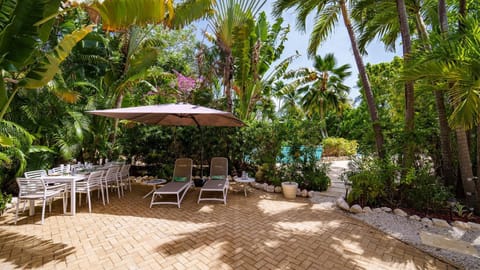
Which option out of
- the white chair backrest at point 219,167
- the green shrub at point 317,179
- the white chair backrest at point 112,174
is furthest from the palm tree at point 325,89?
the white chair backrest at point 112,174

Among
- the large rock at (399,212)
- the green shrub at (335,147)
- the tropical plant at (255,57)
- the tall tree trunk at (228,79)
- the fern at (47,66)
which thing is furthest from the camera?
the green shrub at (335,147)

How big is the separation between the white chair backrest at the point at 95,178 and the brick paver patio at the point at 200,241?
663 millimetres

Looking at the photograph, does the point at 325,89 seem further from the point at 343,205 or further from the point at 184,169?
the point at 184,169

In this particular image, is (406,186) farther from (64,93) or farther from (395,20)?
(64,93)

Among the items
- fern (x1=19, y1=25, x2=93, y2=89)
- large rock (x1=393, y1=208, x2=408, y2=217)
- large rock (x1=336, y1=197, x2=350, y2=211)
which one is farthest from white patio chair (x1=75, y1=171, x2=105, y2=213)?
large rock (x1=393, y1=208, x2=408, y2=217)

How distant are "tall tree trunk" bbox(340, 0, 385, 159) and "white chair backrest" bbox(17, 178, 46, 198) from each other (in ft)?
27.4

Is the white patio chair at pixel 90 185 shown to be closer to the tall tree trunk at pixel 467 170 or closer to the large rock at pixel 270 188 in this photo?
the large rock at pixel 270 188

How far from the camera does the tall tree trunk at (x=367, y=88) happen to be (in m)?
5.82

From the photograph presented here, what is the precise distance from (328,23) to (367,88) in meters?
2.71

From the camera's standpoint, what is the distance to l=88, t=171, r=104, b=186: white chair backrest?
5290 mm

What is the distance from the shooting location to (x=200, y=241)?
3641 millimetres

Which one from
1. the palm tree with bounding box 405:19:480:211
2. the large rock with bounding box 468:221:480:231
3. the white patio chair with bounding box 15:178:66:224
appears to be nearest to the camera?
the palm tree with bounding box 405:19:480:211

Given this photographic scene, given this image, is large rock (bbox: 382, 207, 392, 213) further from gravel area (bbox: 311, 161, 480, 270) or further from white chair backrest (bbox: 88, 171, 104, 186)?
white chair backrest (bbox: 88, 171, 104, 186)

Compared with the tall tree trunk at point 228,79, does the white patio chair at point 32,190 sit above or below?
below
